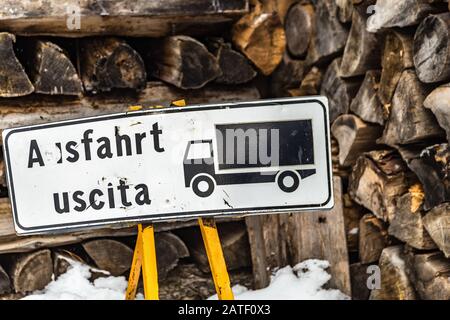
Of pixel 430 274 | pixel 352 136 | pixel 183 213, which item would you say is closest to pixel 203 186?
pixel 183 213

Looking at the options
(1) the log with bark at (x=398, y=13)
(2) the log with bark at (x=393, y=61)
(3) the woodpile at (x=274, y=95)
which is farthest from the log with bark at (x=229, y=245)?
(1) the log with bark at (x=398, y=13)

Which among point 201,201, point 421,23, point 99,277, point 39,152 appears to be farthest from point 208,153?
point 99,277

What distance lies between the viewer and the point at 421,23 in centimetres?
230

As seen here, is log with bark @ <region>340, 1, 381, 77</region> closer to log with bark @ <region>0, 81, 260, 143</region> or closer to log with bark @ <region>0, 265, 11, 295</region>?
log with bark @ <region>0, 81, 260, 143</region>

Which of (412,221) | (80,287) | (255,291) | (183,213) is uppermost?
(183,213)

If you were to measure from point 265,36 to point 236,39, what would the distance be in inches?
5.4

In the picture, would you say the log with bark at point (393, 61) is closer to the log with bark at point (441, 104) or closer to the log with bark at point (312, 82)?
the log with bark at point (441, 104)

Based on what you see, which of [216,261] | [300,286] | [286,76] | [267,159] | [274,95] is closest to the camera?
[267,159]

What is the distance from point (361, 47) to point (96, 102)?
1192 mm

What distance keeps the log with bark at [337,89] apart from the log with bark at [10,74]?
128 centimetres

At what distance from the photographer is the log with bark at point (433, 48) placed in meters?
2.18

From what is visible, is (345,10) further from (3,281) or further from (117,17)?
(3,281)

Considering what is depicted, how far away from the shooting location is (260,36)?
3.15 m

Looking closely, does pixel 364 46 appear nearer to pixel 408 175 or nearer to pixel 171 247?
pixel 408 175
